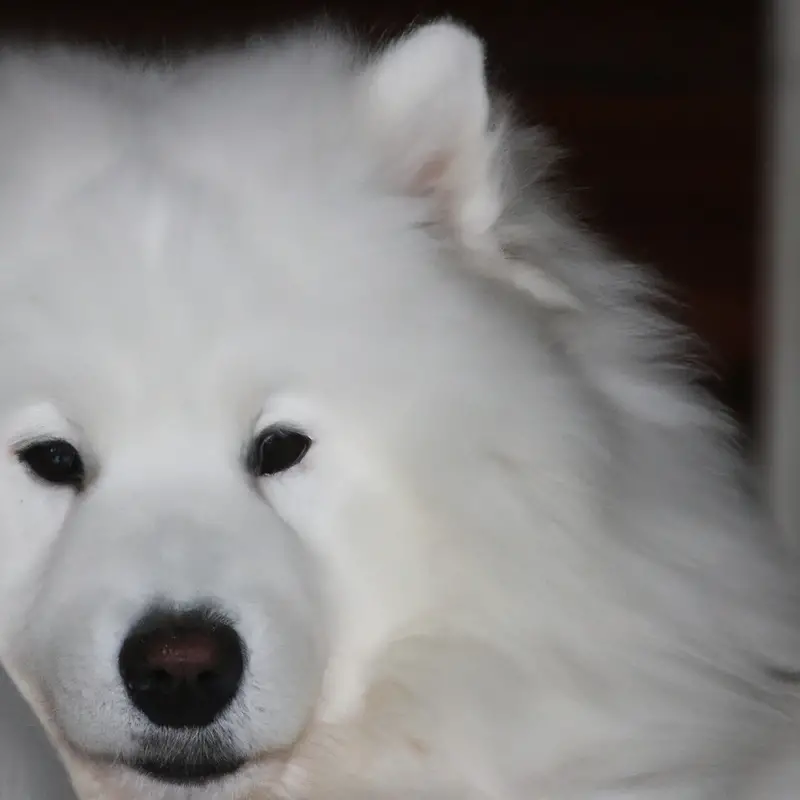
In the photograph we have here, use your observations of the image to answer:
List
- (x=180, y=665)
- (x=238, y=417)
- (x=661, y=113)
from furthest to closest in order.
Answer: (x=661, y=113)
(x=238, y=417)
(x=180, y=665)

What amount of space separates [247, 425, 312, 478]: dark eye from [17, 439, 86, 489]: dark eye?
0.16 meters

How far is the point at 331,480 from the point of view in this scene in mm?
1280

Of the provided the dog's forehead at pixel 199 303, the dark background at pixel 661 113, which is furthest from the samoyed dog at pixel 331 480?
the dark background at pixel 661 113

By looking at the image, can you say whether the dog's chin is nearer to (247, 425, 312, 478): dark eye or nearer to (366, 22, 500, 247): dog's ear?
(247, 425, 312, 478): dark eye

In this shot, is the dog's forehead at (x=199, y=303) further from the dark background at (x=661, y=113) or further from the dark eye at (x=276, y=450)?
the dark background at (x=661, y=113)

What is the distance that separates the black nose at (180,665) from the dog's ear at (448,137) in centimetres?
46

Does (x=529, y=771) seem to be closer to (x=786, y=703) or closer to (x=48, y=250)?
(x=786, y=703)

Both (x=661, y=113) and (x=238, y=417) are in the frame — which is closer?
(x=238, y=417)

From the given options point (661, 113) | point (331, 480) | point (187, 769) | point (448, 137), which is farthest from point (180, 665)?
point (661, 113)

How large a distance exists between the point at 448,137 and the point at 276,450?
0.35 metres

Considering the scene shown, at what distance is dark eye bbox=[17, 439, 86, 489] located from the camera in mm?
1251

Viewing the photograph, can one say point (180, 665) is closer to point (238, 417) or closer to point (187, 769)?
point (187, 769)

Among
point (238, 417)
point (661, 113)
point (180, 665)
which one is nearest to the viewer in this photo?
point (180, 665)

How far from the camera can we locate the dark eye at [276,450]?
1265 millimetres
